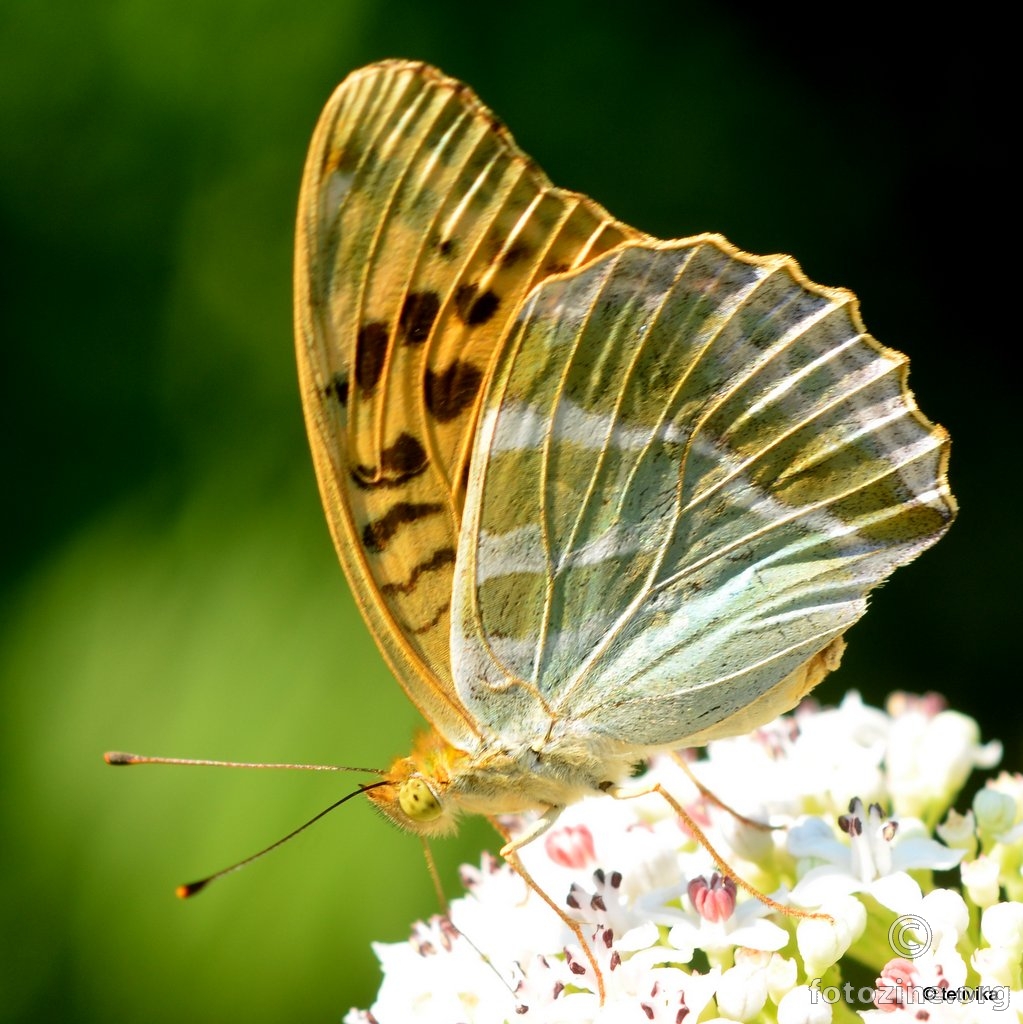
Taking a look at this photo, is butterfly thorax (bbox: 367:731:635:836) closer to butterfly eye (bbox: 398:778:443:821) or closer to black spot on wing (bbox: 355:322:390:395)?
butterfly eye (bbox: 398:778:443:821)

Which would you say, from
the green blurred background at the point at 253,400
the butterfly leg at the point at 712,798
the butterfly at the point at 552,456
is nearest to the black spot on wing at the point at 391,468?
the butterfly at the point at 552,456

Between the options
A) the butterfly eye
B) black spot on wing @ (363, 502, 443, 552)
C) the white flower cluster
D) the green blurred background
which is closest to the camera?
the white flower cluster

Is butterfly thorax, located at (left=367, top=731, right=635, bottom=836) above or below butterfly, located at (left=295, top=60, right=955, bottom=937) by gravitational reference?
below

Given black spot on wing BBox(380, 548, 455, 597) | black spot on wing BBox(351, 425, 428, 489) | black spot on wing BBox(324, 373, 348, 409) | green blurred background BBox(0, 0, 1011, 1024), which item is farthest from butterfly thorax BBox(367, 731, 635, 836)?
green blurred background BBox(0, 0, 1011, 1024)

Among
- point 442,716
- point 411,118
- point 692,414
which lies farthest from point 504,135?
point 442,716

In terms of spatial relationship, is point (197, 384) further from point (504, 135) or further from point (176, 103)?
point (504, 135)

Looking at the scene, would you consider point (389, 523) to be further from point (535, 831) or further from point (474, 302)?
point (535, 831)
